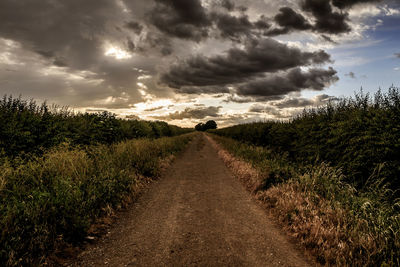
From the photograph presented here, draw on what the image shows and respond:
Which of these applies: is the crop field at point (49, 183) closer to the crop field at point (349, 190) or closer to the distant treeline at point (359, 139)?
the crop field at point (349, 190)

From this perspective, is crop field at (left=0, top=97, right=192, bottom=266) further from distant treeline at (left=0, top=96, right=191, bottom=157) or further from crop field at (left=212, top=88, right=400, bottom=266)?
crop field at (left=212, top=88, right=400, bottom=266)

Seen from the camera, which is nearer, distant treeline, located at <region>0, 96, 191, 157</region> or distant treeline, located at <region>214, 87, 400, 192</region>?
distant treeline, located at <region>214, 87, 400, 192</region>

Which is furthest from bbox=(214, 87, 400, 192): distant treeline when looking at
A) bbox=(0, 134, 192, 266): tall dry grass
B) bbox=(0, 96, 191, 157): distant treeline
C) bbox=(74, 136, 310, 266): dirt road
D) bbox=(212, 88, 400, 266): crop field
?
bbox=(0, 96, 191, 157): distant treeline

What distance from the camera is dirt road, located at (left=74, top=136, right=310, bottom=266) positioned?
11.4ft

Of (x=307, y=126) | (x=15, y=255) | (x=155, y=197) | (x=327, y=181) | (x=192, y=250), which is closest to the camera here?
(x=15, y=255)

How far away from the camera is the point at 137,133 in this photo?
19469 mm

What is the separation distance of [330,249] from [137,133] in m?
18.2

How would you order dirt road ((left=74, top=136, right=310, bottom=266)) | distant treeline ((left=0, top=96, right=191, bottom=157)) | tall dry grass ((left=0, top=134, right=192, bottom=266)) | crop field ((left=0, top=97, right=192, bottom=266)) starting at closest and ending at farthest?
tall dry grass ((left=0, top=134, right=192, bottom=266)) → crop field ((left=0, top=97, right=192, bottom=266)) → dirt road ((left=74, top=136, right=310, bottom=266)) → distant treeline ((left=0, top=96, right=191, bottom=157))

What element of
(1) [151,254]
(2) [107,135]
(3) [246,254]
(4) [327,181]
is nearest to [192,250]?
(1) [151,254]

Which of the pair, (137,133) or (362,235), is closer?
(362,235)

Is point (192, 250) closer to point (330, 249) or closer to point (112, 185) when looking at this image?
point (330, 249)

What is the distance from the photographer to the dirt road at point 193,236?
3463 mm

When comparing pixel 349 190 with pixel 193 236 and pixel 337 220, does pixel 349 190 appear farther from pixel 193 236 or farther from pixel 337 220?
pixel 193 236

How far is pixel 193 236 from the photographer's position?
165 inches
